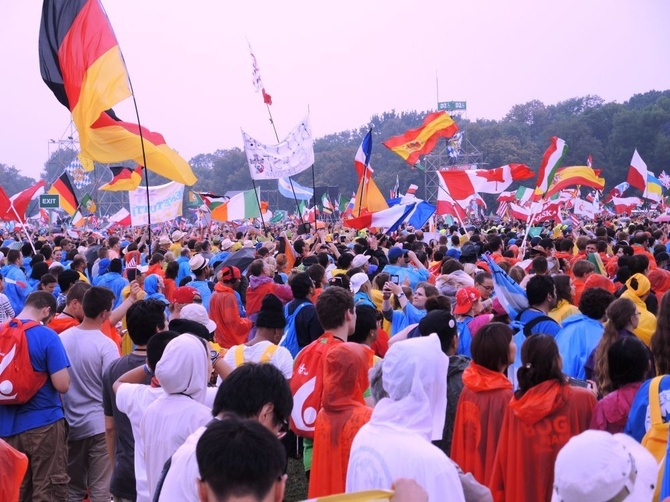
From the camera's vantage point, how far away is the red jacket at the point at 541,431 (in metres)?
3.91

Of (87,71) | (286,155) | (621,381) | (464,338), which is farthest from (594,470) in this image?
(286,155)

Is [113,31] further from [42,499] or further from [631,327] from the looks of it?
[631,327]

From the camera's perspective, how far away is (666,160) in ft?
225

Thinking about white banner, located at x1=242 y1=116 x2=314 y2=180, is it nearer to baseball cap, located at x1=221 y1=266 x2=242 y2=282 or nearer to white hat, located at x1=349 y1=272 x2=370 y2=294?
baseball cap, located at x1=221 y1=266 x2=242 y2=282

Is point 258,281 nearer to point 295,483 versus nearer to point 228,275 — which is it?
point 228,275

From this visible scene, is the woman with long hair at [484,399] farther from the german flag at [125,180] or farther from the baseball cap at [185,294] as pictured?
the german flag at [125,180]

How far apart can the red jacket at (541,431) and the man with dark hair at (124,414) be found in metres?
1.99

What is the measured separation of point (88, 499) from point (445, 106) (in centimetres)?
8481

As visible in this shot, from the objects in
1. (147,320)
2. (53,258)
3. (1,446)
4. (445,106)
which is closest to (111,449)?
(147,320)

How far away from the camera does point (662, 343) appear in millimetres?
4090

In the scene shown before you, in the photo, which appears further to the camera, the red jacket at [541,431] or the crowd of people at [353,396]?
the red jacket at [541,431]

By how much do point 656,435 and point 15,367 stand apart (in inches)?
145

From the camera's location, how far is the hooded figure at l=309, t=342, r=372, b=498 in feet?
13.1

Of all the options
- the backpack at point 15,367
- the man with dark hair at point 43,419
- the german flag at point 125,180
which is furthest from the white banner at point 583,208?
the backpack at point 15,367
